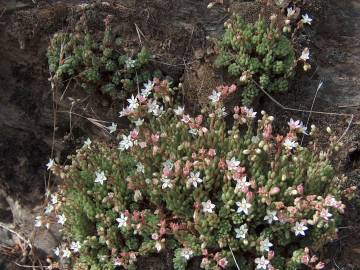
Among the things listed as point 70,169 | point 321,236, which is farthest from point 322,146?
point 70,169

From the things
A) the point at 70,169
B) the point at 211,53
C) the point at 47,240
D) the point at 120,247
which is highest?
the point at 211,53

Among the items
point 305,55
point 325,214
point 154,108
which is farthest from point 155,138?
point 305,55

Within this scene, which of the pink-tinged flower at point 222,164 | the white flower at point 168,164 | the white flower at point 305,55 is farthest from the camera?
the white flower at point 305,55

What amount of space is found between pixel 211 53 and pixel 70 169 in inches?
66.5

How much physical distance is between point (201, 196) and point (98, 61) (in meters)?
1.62

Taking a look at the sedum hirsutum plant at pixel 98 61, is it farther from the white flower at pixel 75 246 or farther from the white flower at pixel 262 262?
the white flower at pixel 262 262

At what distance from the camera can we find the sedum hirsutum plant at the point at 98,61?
513 centimetres

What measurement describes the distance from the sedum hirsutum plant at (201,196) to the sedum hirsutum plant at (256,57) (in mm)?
360

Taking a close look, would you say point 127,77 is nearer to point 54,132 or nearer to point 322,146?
point 54,132

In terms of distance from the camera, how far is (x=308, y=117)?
5.18 m

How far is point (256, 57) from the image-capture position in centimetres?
507

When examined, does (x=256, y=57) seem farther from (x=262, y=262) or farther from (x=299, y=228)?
(x=262, y=262)

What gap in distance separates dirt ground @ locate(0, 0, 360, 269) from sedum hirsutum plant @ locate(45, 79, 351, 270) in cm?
49

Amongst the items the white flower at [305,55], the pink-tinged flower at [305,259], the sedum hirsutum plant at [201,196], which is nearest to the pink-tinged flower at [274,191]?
the sedum hirsutum plant at [201,196]
